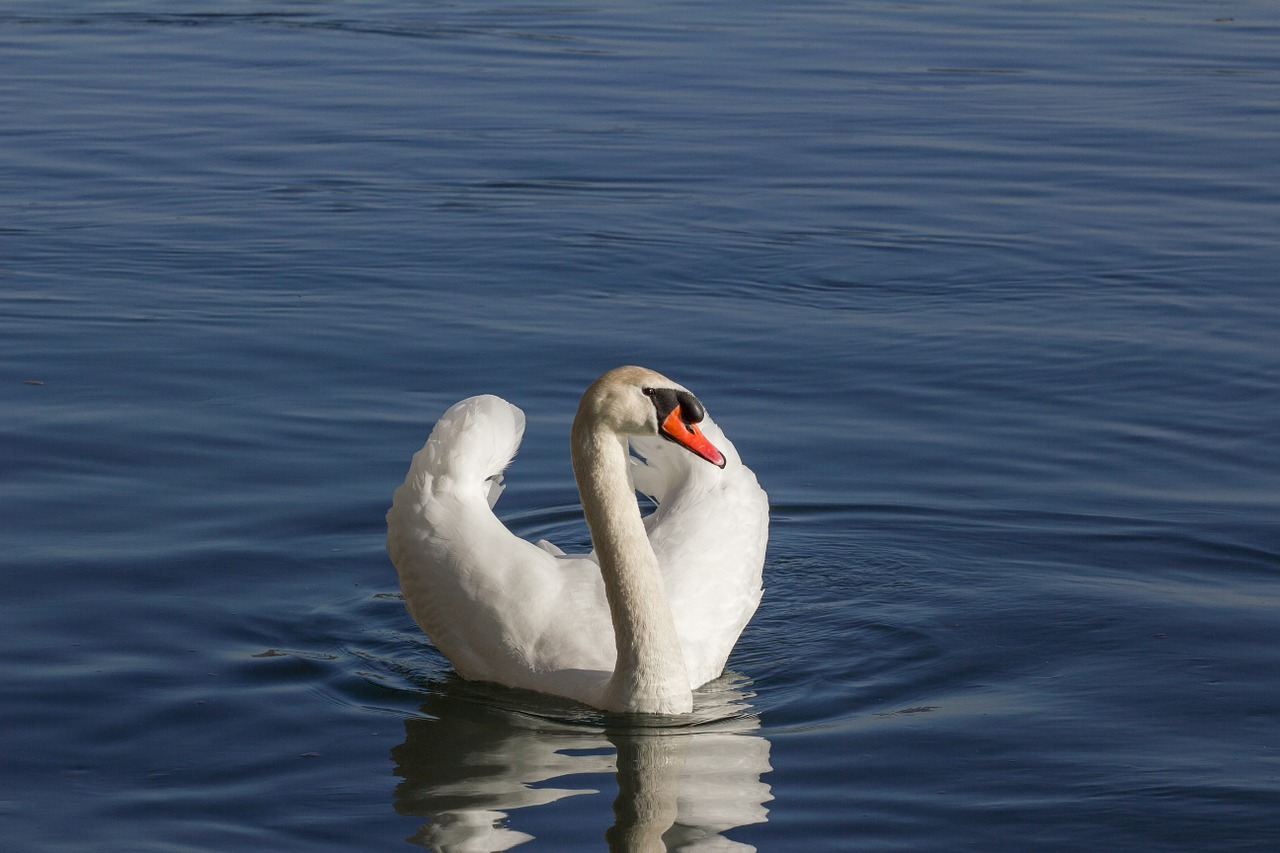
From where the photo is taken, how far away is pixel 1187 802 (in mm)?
5957

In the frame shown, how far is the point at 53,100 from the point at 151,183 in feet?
12.8

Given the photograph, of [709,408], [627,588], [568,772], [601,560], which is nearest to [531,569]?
[601,560]

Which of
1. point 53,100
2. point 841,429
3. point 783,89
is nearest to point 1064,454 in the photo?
point 841,429

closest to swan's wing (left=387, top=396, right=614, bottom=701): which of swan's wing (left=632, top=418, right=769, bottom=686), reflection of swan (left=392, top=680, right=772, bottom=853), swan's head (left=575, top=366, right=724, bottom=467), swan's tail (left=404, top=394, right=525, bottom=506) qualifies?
swan's tail (left=404, top=394, right=525, bottom=506)

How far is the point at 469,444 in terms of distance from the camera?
7.14m

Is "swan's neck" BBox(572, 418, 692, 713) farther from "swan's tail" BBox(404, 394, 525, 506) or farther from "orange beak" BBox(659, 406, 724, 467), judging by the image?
"swan's tail" BBox(404, 394, 525, 506)

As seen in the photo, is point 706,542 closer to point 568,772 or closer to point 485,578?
point 485,578

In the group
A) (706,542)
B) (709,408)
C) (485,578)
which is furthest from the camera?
(709,408)

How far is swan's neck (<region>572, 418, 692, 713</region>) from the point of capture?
6582mm

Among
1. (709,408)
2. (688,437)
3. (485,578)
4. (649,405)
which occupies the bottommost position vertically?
(485,578)

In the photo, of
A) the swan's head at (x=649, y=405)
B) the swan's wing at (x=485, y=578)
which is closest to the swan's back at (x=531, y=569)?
the swan's wing at (x=485, y=578)

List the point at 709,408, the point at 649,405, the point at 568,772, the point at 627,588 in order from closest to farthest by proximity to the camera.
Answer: the point at 568,772 < the point at 649,405 < the point at 627,588 < the point at 709,408

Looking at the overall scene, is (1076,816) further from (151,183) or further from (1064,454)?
(151,183)

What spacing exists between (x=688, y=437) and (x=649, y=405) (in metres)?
0.16
